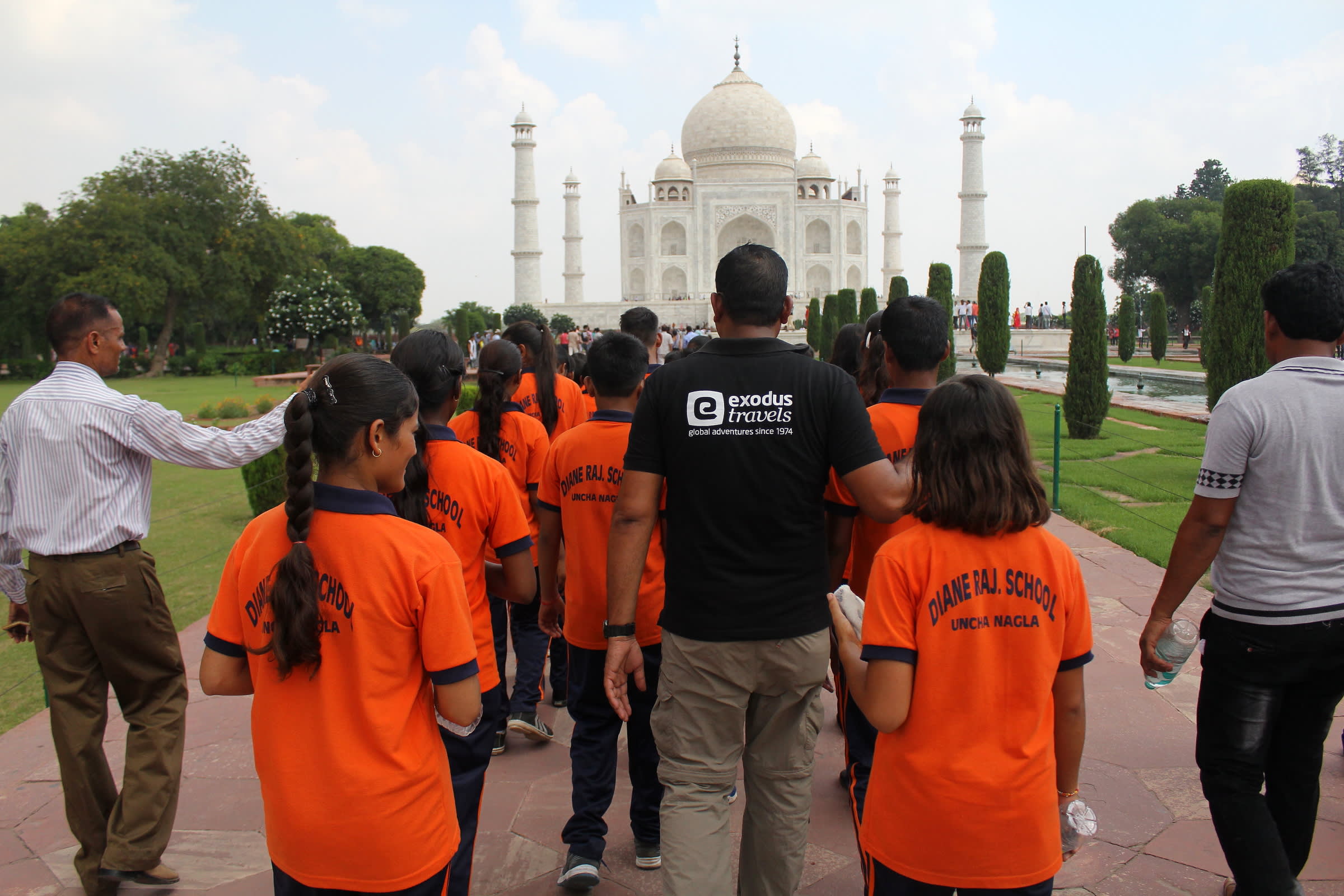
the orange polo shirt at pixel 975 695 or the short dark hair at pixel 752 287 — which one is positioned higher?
the short dark hair at pixel 752 287

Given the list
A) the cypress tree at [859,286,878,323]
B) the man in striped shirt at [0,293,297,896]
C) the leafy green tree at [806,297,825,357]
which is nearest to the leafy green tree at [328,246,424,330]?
the leafy green tree at [806,297,825,357]

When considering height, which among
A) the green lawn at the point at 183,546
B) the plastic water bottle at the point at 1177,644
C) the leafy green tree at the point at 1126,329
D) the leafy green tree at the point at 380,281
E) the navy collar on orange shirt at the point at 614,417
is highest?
the leafy green tree at the point at 380,281

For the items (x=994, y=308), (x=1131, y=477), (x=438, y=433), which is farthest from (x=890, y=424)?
(x=994, y=308)

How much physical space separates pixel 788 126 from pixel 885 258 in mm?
8207

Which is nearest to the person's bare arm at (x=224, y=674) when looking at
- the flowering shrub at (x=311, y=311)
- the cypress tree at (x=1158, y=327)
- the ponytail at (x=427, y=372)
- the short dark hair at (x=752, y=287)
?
the ponytail at (x=427, y=372)

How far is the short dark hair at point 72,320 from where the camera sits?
2.77 meters

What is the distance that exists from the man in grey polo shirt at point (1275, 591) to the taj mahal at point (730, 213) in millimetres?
39676

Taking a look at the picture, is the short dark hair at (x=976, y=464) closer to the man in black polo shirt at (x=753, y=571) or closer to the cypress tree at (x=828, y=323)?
the man in black polo shirt at (x=753, y=571)

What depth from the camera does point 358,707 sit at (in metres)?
1.69

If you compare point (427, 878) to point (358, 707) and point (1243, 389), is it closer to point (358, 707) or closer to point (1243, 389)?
point (358, 707)

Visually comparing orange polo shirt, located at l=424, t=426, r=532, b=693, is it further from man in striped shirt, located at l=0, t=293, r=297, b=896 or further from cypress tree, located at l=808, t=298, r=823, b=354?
cypress tree, located at l=808, t=298, r=823, b=354

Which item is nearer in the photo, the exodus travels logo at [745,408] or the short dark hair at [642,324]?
the exodus travels logo at [745,408]

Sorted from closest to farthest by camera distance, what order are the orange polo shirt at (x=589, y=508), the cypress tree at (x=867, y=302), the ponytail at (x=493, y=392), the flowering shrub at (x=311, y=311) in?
1. the orange polo shirt at (x=589, y=508)
2. the ponytail at (x=493, y=392)
3. the cypress tree at (x=867, y=302)
4. the flowering shrub at (x=311, y=311)

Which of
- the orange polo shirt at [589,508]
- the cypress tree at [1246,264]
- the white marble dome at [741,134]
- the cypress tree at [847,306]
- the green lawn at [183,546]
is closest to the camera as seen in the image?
the orange polo shirt at [589,508]
